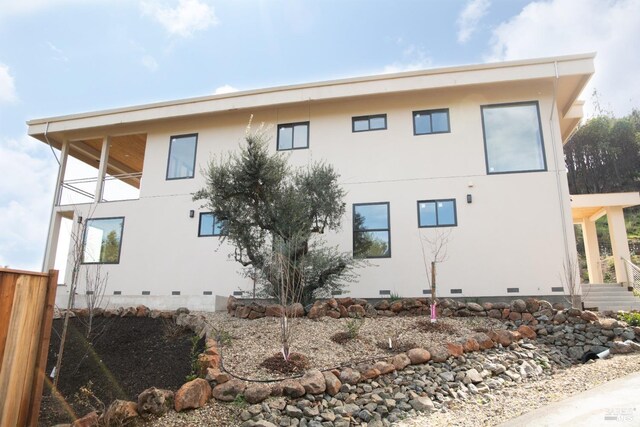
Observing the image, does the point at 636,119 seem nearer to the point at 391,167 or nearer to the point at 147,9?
the point at 391,167

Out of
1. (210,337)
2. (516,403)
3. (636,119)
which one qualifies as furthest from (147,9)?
(636,119)

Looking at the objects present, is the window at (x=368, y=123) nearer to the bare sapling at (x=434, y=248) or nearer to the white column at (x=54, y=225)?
the bare sapling at (x=434, y=248)

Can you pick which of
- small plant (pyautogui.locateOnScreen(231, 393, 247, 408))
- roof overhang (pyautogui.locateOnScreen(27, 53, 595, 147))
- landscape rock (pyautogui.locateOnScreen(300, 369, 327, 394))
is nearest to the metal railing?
roof overhang (pyautogui.locateOnScreen(27, 53, 595, 147))

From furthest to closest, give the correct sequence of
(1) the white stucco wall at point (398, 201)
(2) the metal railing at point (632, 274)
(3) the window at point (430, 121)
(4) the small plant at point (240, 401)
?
(2) the metal railing at point (632, 274) → (3) the window at point (430, 121) → (1) the white stucco wall at point (398, 201) → (4) the small plant at point (240, 401)

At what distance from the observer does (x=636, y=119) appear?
2678 cm

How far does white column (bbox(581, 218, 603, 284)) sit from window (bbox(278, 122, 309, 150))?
32.2 ft

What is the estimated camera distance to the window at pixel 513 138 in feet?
33.2

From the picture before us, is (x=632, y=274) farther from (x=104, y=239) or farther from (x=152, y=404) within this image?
(x=104, y=239)

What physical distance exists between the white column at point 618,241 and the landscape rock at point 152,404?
12639mm

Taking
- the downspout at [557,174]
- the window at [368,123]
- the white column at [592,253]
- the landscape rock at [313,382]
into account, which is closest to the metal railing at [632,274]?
the white column at [592,253]

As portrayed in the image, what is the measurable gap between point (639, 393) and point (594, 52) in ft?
25.7

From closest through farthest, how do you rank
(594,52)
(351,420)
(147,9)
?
(351,420), (147,9), (594,52)

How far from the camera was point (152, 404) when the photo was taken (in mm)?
4102

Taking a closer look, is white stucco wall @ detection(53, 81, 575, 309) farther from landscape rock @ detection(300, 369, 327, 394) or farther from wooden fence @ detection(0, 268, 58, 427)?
wooden fence @ detection(0, 268, 58, 427)
